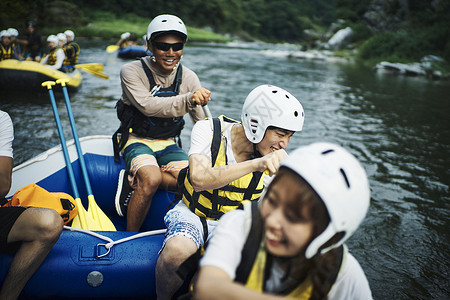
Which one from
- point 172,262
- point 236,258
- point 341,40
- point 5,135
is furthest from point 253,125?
point 341,40

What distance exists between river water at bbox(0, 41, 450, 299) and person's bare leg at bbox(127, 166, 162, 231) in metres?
2.20

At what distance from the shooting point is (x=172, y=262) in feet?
6.25

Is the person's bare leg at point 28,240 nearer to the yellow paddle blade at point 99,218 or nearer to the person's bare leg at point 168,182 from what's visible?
the yellow paddle blade at point 99,218

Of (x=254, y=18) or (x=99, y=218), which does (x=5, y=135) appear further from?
(x=254, y=18)

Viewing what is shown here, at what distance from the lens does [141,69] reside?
3207 millimetres

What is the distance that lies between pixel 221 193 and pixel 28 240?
1.04 meters

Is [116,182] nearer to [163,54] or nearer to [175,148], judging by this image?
[175,148]

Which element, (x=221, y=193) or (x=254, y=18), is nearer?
(x=221, y=193)

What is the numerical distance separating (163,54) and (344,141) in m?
5.58

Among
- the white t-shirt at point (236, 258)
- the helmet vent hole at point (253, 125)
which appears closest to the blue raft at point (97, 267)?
the helmet vent hole at point (253, 125)

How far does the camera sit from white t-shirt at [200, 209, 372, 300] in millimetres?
1256

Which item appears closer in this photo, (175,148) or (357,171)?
(357,171)

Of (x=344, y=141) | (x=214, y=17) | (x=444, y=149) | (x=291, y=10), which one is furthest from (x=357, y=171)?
(x=291, y=10)

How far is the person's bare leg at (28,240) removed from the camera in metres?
1.93
